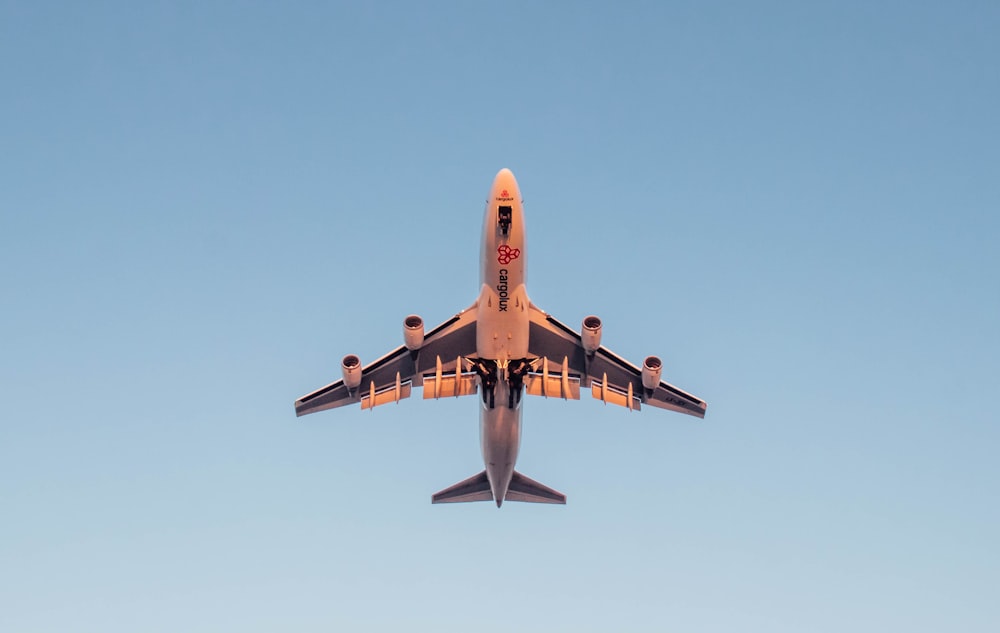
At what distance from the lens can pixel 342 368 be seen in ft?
168

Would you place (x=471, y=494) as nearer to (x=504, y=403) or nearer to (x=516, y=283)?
(x=504, y=403)

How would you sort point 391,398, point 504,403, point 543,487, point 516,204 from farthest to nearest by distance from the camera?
point 543,487
point 391,398
point 504,403
point 516,204

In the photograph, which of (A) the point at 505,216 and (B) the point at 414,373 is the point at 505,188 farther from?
(B) the point at 414,373

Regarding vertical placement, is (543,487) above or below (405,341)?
below

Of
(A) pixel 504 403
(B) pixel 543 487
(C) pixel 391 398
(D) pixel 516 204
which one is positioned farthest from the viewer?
(B) pixel 543 487

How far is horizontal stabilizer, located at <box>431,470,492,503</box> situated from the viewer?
57.2 meters

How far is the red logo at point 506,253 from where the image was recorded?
46.2 metres

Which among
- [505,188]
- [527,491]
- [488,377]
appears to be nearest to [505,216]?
[505,188]

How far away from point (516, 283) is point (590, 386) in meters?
8.57

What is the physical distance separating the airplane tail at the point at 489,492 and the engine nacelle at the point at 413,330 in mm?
8396

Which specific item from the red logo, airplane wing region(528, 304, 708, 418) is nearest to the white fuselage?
the red logo

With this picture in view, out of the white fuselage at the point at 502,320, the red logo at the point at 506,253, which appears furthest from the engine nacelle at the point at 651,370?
the red logo at the point at 506,253

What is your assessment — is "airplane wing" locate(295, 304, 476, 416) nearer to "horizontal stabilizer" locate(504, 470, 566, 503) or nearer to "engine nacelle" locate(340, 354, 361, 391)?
"engine nacelle" locate(340, 354, 361, 391)

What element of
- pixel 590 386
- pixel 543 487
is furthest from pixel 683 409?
pixel 543 487
